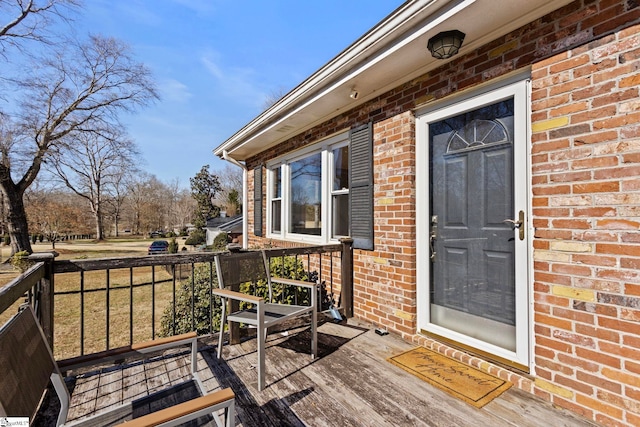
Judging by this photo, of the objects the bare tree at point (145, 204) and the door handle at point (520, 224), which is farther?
the bare tree at point (145, 204)

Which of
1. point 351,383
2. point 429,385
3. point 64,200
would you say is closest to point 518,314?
point 429,385

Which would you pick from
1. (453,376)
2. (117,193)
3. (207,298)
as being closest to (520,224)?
(453,376)

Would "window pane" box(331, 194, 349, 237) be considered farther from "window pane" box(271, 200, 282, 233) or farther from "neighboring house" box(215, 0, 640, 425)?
"window pane" box(271, 200, 282, 233)

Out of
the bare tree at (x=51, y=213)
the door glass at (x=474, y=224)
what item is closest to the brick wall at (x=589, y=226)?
the door glass at (x=474, y=224)

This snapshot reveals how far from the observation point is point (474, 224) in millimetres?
2412

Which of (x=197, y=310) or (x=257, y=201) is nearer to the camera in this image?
(x=197, y=310)

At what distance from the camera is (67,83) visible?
1400 cm

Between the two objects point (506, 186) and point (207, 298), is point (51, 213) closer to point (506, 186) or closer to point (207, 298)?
point (207, 298)

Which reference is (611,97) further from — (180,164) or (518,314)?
(180,164)

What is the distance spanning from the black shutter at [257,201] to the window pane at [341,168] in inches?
84.3

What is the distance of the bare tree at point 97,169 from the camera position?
719 inches

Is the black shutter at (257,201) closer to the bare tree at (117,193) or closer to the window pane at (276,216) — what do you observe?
the window pane at (276,216)

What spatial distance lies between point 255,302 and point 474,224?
172 cm

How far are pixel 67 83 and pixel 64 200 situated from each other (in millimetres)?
13840
